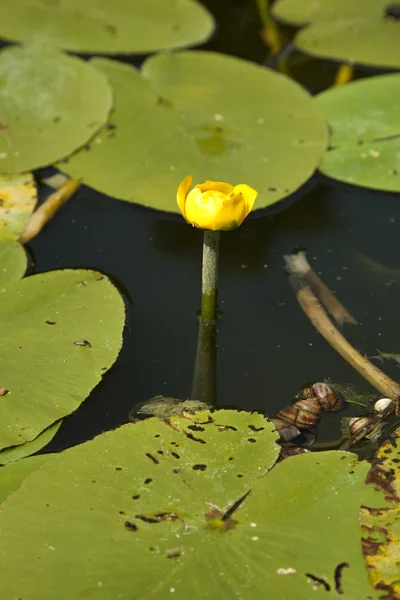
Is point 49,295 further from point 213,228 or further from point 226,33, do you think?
point 226,33

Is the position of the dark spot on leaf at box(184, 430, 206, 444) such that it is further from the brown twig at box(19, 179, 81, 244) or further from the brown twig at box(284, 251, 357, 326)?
the brown twig at box(19, 179, 81, 244)

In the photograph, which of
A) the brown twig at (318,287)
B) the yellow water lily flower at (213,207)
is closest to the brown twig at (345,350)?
the brown twig at (318,287)

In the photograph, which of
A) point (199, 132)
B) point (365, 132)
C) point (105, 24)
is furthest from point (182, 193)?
point (105, 24)

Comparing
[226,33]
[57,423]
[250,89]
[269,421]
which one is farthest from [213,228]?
[226,33]

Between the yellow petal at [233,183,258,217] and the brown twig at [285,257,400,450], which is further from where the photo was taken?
the brown twig at [285,257,400,450]

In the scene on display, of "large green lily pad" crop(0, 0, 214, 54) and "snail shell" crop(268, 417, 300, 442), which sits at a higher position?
"large green lily pad" crop(0, 0, 214, 54)

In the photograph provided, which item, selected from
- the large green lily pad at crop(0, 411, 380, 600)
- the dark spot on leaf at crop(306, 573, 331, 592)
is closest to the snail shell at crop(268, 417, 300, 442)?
the large green lily pad at crop(0, 411, 380, 600)
